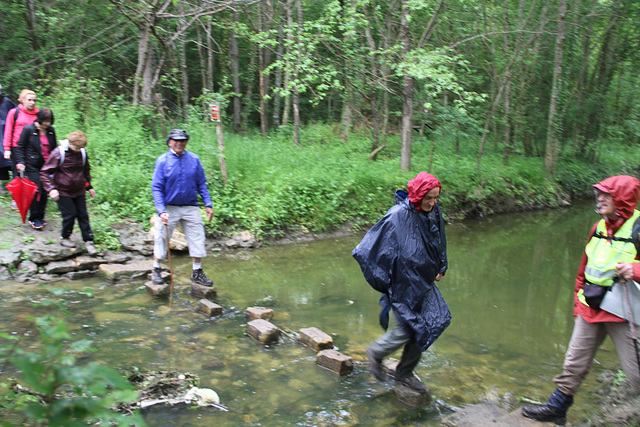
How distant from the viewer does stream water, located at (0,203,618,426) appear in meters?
4.22

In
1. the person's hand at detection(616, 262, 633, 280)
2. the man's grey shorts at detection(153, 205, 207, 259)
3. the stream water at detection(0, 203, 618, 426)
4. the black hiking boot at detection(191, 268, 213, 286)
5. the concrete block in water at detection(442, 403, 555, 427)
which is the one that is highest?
the person's hand at detection(616, 262, 633, 280)

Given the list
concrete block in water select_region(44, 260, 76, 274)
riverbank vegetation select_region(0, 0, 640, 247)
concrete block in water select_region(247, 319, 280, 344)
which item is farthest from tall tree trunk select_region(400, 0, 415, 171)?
concrete block in water select_region(44, 260, 76, 274)

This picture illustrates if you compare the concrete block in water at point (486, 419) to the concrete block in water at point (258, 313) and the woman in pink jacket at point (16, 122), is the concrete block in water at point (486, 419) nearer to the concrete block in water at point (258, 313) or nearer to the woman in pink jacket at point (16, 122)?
the concrete block in water at point (258, 313)

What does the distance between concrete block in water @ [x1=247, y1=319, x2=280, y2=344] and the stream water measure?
0.09m

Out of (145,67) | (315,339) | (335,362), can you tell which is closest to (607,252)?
(335,362)

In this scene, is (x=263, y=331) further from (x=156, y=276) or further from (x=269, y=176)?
(x=269, y=176)

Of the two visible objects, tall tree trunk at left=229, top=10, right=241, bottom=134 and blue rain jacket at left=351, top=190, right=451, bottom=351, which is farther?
tall tree trunk at left=229, top=10, right=241, bottom=134

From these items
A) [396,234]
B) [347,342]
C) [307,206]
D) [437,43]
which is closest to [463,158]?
[437,43]

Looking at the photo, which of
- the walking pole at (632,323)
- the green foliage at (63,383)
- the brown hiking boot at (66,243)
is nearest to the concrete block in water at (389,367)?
the walking pole at (632,323)

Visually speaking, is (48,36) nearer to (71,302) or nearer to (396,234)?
(71,302)

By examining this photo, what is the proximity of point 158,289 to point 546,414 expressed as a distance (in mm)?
4957

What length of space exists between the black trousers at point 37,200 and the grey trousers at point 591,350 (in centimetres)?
783

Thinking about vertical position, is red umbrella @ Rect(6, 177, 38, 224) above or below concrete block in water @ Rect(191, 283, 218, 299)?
above

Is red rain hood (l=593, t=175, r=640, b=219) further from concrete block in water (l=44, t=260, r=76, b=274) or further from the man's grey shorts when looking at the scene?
concrete block in water (l=44, t=260, r=76, b=274)
